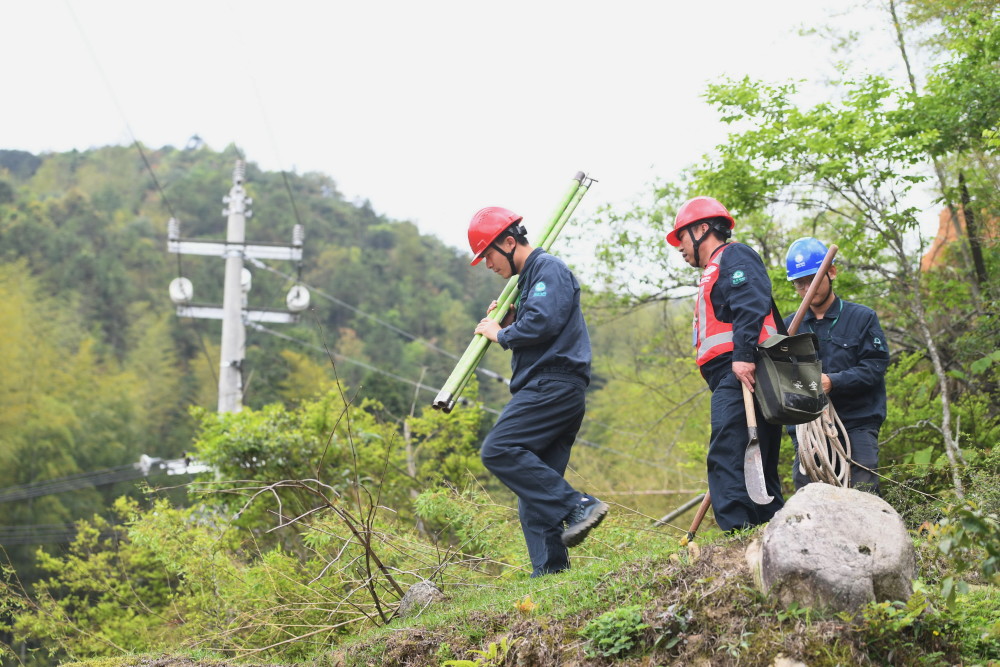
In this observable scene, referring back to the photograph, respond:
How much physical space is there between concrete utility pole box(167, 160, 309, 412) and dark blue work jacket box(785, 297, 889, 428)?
16191 millimetres

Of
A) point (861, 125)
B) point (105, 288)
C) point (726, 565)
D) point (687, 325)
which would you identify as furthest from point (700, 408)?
point (105, 288)

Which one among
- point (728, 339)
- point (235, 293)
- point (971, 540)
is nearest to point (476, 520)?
point (728, 339)

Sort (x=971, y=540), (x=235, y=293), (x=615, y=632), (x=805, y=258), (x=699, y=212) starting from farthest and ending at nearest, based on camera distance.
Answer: (x=235, y=293) < (x=805, y=258) < (x=699, y=212) < (x=615, y=632) < (x=971, y=540)

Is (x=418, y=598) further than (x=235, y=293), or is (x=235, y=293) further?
(x=235, y=293)

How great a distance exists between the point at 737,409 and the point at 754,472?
39 centimetres

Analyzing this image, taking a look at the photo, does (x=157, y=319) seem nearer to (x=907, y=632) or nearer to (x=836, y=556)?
(x=836, y=556)

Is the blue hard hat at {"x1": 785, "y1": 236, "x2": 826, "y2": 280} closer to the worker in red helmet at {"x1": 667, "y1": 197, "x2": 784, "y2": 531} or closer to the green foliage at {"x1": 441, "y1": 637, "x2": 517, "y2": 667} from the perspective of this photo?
the worker in red helmet at {"x1": 667, "y1": 197, "x2": 784, "y2": 531}

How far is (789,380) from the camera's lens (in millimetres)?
5176

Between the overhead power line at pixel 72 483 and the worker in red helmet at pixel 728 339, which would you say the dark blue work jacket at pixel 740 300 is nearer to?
the worker in red helmet at pixel 728 339

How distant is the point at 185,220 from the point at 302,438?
71.3m

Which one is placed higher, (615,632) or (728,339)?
(728,339)

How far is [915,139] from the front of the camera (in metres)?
9.82

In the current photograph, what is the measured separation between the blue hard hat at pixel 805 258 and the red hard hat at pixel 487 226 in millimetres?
1987

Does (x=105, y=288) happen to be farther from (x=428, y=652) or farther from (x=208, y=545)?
(x=428, y=652)
